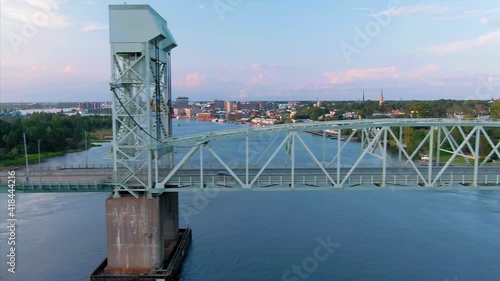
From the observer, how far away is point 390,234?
2506 cm

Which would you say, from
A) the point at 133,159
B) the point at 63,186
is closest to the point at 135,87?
the point at 133,159

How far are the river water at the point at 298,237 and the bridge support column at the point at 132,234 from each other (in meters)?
2.47

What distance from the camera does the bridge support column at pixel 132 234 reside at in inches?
724

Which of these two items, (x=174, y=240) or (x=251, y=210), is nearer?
(x=174, y=240)

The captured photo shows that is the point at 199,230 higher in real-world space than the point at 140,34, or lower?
lower

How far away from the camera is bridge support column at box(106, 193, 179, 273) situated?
18391 mm

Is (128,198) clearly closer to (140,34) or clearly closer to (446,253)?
(140,34)

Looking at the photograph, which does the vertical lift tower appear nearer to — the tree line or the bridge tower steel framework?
the bridge tower steel framework

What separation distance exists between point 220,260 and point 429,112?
65078mm

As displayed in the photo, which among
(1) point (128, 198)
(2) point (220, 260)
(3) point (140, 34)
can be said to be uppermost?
(3) point (140, 34)

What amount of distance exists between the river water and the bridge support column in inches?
97.2

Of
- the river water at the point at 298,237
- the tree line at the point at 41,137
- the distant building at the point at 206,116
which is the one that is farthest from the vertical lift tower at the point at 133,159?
the distant building at the point at 206,116

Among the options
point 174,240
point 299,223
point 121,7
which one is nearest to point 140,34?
point 121,7

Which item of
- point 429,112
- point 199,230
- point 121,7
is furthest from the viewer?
point 429,112
